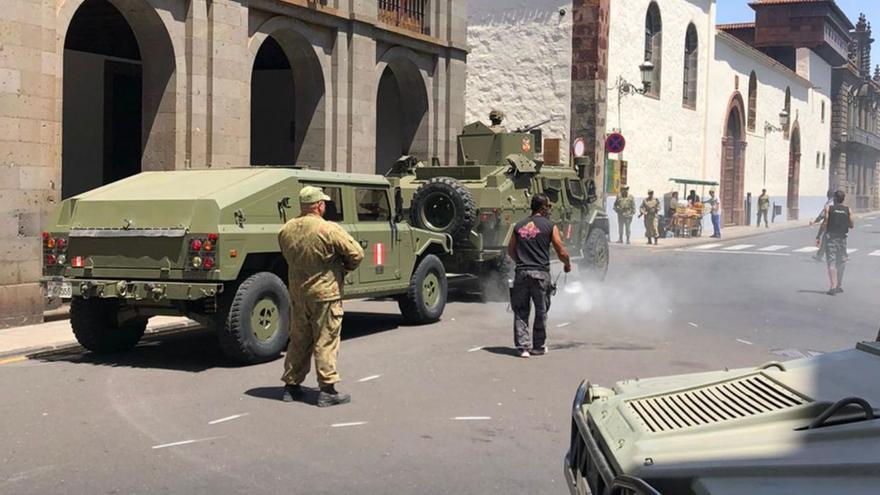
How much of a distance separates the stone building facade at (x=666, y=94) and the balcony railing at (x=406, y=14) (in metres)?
9.14

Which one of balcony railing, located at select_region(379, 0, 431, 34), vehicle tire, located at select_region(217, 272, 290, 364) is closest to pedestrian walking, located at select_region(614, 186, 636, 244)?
balcony railing, located at select_region(379, 0, 431, 34)

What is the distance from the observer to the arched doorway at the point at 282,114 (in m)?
18.3

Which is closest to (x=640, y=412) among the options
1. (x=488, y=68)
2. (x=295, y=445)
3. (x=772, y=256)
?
(x=295, y=445)

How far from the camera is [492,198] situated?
14.2 meters

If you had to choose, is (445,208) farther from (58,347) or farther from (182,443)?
(182,443)

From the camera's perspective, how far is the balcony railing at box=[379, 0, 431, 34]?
19781 mm

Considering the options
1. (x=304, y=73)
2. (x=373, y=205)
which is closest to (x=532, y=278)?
(x=373, y=205)

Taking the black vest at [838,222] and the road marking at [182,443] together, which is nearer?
the road marking at [182,443]

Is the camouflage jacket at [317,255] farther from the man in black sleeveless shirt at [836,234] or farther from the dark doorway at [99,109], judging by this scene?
the dark doorway at [99,109]

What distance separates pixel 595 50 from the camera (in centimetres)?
2883

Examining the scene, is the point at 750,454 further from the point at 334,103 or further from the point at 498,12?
the point at 498,12

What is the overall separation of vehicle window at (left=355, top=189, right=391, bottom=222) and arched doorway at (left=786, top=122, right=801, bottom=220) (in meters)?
50.4

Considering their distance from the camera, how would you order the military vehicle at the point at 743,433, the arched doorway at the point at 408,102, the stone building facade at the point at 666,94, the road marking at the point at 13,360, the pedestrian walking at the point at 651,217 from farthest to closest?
1. the pedestrian walking at the point at 651,217
2. the stone building facade at the point at 666,94
3. the arched doorway at the point at 408,102
4. the road marking at the point at 13,360
5. the military vehicle at the point at 743,433

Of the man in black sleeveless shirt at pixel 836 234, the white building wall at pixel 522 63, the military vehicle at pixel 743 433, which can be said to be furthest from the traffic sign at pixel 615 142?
the military vehicle at pixel 743 433
